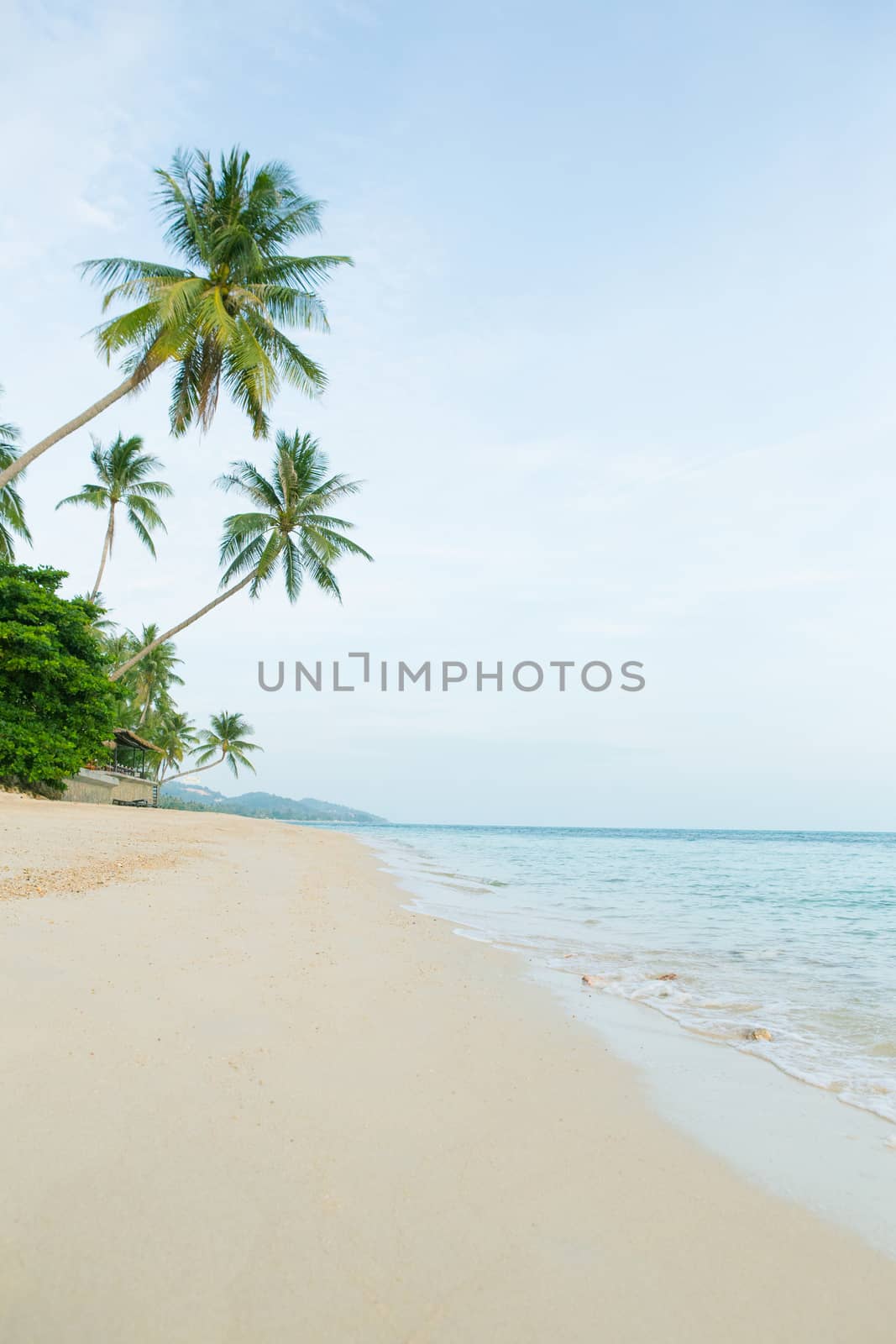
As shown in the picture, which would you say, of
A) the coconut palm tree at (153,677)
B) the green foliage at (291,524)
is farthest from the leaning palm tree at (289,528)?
the coconut palm tree at (153,677)

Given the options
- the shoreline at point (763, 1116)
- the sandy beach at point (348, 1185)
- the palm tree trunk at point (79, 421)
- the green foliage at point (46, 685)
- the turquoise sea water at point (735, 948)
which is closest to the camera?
the sandy beach at point (348, 1185)

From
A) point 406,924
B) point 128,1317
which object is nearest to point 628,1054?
point 128,1317

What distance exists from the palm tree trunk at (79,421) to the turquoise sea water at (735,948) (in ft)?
34.8

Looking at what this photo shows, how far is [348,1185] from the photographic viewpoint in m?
2.31

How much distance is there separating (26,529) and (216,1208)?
95.3 ft

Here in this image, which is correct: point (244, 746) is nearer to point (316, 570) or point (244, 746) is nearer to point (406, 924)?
point (316, 570)

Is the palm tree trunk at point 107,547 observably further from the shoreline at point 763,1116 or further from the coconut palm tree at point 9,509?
the shoreline at point 763,1116

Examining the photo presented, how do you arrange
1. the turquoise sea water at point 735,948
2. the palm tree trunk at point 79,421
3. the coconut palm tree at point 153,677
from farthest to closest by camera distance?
1. the coconut palm tree at point 153,677
2. the palm tree trunk at point 79,421
3. the turquoise sea water at point 735,948

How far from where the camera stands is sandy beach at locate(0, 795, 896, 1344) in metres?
1.78

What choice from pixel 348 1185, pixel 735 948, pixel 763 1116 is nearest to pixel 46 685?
pixel 735 948

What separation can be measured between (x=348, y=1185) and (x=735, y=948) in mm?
7187

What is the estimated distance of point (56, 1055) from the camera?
2.94 metres

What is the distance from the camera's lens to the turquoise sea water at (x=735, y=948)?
4.63 metres

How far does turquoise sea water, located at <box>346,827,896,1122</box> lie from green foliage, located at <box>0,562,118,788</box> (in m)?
10.9
